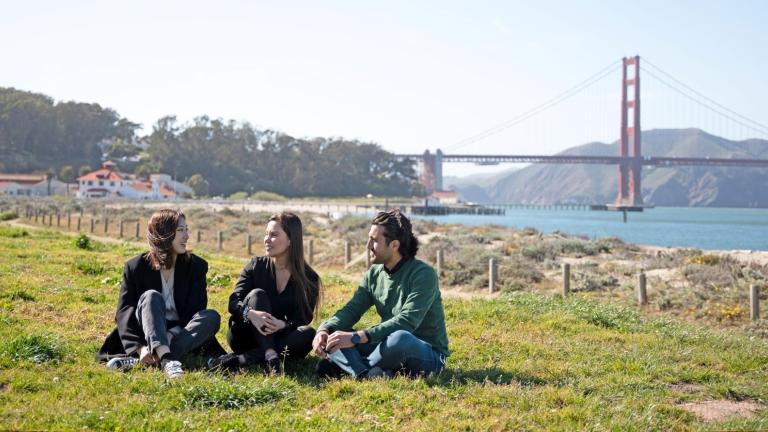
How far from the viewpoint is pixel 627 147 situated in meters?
106

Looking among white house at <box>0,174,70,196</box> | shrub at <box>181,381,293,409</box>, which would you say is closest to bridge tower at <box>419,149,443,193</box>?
white house at <box>0,174,70,196</box>

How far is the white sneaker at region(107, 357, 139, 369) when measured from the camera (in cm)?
512

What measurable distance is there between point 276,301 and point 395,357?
3.39ft

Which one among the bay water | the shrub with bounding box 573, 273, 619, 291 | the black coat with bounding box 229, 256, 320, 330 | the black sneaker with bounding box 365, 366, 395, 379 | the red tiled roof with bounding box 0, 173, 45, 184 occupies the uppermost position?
the red tiled roof with bounding box 0, 173, 45, 184

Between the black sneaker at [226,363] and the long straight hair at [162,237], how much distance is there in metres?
0.78

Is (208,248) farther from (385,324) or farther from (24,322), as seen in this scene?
(385,324)

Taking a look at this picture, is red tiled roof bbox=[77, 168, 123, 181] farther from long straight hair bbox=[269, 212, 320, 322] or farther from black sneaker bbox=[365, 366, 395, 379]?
black sneaker bbox=[365, 366, 395, 379]

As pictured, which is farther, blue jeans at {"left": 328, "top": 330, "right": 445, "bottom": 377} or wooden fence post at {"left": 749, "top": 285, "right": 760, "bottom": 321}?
wooden fence post at {"left": 749, "top": 285, "right": 760, "bottom": 321}

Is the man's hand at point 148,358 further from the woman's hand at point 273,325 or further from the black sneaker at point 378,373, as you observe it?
the black sneaker at point 378,373

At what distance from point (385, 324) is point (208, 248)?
64.0 ft

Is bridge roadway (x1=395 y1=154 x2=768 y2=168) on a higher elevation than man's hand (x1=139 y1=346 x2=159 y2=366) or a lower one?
higher

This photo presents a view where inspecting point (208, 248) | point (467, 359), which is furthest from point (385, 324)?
point (208, 248)

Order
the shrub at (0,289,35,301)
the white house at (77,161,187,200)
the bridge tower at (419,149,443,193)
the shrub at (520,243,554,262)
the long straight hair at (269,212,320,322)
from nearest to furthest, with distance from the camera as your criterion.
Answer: the long straight hair at (269,212,320,322), the shrub at (0,289,35,301), the shrub at (520,243,554,262), the white house at (77,161,187,200), the bridge tower at (419,149,443,193)

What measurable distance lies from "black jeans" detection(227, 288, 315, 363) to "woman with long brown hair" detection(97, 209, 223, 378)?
184 millimetres
